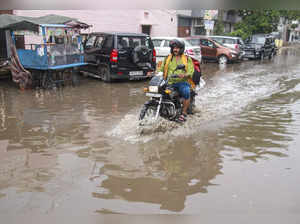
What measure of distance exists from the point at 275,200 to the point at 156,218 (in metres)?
1.42

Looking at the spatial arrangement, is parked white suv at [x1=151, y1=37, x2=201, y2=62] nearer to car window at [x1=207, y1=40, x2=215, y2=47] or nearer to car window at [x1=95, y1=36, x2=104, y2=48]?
car window at [x1=207, y1=40, x2=215, y2=47]

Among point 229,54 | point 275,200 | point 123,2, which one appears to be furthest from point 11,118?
point 229,54

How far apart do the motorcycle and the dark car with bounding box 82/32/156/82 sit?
17.3 feet

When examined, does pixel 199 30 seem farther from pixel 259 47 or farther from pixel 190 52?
pixel 190 52

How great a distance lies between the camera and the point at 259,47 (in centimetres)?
2281

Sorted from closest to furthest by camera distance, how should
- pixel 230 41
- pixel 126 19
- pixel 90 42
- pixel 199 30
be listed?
pixel 90 42 → pixel 230 41 → pixel 126 19 → pixel 199 30

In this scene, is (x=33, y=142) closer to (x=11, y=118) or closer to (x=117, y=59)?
(x=11, y=118)

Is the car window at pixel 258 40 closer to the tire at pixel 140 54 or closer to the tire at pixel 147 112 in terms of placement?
the tire at pixel 140 54

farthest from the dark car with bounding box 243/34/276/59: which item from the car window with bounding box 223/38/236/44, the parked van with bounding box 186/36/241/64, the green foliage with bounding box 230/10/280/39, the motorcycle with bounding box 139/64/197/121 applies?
the motorcycle with bounding box 139/64/197/121

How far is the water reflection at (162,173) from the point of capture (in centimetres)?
384

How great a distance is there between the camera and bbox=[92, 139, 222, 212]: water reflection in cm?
384

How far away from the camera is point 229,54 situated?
19.2 metres

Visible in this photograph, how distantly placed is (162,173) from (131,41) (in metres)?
7.90

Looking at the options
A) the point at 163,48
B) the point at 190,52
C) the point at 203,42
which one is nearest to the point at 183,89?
the point at 163,48
